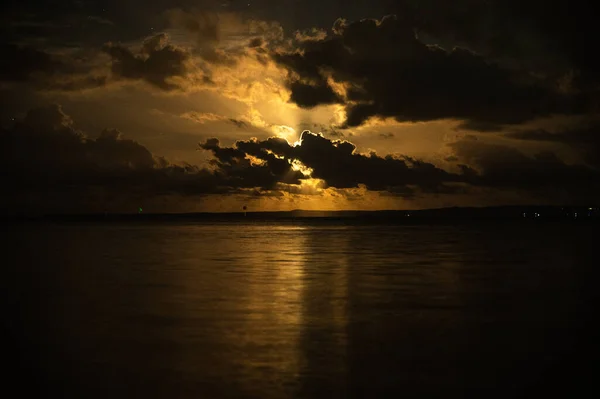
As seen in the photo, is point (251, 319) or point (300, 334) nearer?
point (300, 334)

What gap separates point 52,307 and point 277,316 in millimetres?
9421

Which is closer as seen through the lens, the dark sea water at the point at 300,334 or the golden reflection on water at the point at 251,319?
the dark sea water at the point at 300,334

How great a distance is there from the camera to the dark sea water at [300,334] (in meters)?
17.4

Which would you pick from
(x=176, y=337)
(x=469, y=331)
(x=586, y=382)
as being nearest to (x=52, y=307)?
(x=176, y=337)

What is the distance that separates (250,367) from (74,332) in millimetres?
7818

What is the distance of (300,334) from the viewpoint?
23906 mm

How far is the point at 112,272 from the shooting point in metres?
47.2

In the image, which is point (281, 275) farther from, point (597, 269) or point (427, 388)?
point (427, 388)

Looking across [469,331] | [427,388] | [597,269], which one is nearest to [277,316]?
[469,331]

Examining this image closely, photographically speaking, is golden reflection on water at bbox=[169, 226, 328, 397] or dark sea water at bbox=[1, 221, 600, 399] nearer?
dark sea water at bbox=[1, 221, 600, 399]

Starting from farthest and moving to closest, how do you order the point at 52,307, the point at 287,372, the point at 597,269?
the point at 597,269 < the point at 52,307 < the point at 287,372

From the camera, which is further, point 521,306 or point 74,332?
point 521,306

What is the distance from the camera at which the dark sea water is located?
17.4m

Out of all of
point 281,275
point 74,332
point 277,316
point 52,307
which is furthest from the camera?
point 281,275
